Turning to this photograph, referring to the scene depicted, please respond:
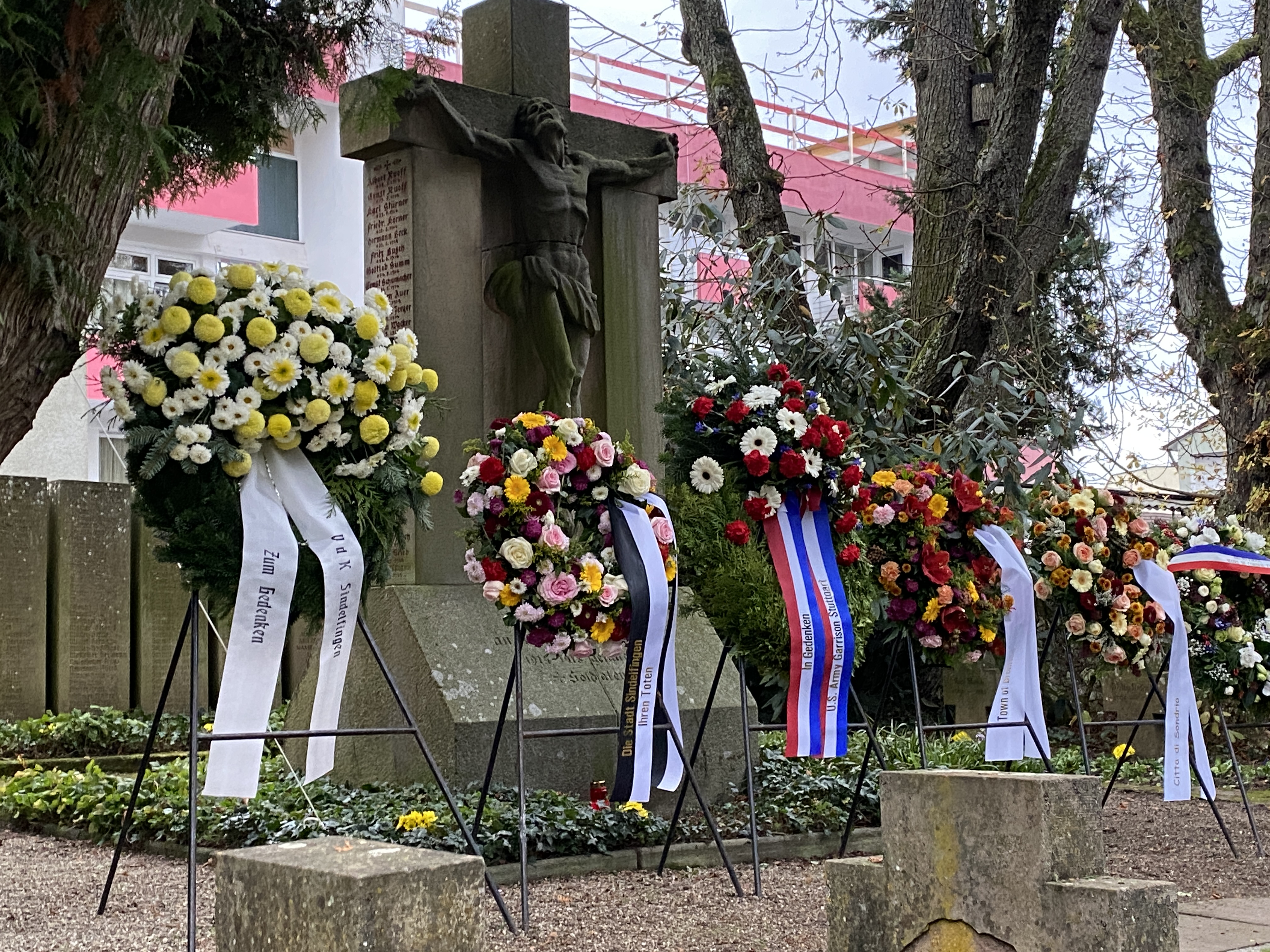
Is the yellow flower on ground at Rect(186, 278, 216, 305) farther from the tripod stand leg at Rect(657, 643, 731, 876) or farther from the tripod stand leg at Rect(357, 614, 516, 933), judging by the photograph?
the tripod stand leg at Rect(657, 643, 731, 876)

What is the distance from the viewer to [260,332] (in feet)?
15.9

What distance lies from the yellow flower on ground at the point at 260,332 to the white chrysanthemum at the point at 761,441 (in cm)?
219

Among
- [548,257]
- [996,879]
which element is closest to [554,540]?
[996,879]

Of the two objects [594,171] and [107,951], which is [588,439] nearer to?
[107,951]

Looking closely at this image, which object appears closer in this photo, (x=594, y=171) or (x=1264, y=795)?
(x=594, y=171)

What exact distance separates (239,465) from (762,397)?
7.92 ft

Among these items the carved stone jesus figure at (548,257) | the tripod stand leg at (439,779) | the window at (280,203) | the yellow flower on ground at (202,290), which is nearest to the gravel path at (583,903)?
the tripod stand leg at (439,779)

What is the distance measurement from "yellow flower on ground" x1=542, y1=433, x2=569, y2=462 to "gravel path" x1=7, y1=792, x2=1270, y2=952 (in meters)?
1.66

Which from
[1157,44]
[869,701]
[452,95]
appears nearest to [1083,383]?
[1157,44]

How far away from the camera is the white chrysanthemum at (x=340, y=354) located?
16.3ft

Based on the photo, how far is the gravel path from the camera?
16.0 feet

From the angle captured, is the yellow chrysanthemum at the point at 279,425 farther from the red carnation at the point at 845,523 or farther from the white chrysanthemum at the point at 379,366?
the red carnation at the point at 845,523

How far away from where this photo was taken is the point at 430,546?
722 cm

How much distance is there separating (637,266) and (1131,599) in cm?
326
